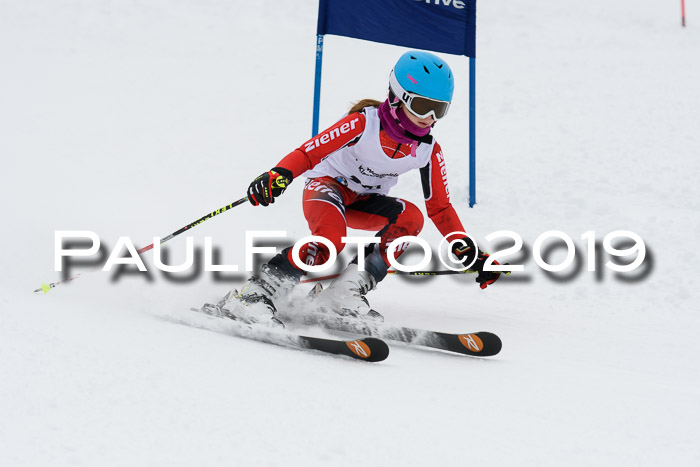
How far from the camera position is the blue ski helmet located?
12.5ft

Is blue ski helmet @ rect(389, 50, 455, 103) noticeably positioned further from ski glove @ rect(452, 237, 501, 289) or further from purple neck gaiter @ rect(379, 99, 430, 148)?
ski glove @ rect(452, 237, 501, 289)

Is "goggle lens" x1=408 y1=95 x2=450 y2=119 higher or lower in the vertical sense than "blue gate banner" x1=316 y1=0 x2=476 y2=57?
lower

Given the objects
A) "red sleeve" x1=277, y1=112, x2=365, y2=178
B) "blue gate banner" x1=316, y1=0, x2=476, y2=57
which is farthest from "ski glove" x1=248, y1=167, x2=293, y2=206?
"blue gate banner" x1=316, y1=0, x2=476, y2=57

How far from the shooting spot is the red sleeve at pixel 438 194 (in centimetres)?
429

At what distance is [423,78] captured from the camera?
3812 millimetres

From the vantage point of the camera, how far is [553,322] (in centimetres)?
467

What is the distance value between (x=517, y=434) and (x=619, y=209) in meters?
4.56

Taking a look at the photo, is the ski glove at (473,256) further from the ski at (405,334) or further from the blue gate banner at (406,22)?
the blue gate banner at (406,22)

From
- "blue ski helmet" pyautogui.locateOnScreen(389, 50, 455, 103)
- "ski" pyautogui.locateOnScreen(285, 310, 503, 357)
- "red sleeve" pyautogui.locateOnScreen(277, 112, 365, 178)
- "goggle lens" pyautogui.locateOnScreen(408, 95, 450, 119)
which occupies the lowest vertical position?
"ski" pyautogui.locateOnScreen(285, 310, 503, 357)

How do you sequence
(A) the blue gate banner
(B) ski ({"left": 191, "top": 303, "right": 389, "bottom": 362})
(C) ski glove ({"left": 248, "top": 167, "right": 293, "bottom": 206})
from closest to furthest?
(B) ski ({"left": 191, "top": 303, "right": 389, "bottom": 362}) < (C) ski glove ({"left": 248, "top": 167, "right": 293, "bottom": 206}) < (A) the blue gate banner

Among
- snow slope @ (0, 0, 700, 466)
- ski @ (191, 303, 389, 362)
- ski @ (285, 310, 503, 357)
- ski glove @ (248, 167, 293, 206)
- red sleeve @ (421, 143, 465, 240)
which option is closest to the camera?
snow slope @ (0, 0, 700, 466)

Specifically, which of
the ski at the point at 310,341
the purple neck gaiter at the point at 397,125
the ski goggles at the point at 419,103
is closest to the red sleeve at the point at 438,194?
the purple neck gaiter at the point at 397,125

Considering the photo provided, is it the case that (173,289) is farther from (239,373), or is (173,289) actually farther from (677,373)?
(677,373)

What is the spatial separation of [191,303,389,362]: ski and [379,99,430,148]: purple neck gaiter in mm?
1277
